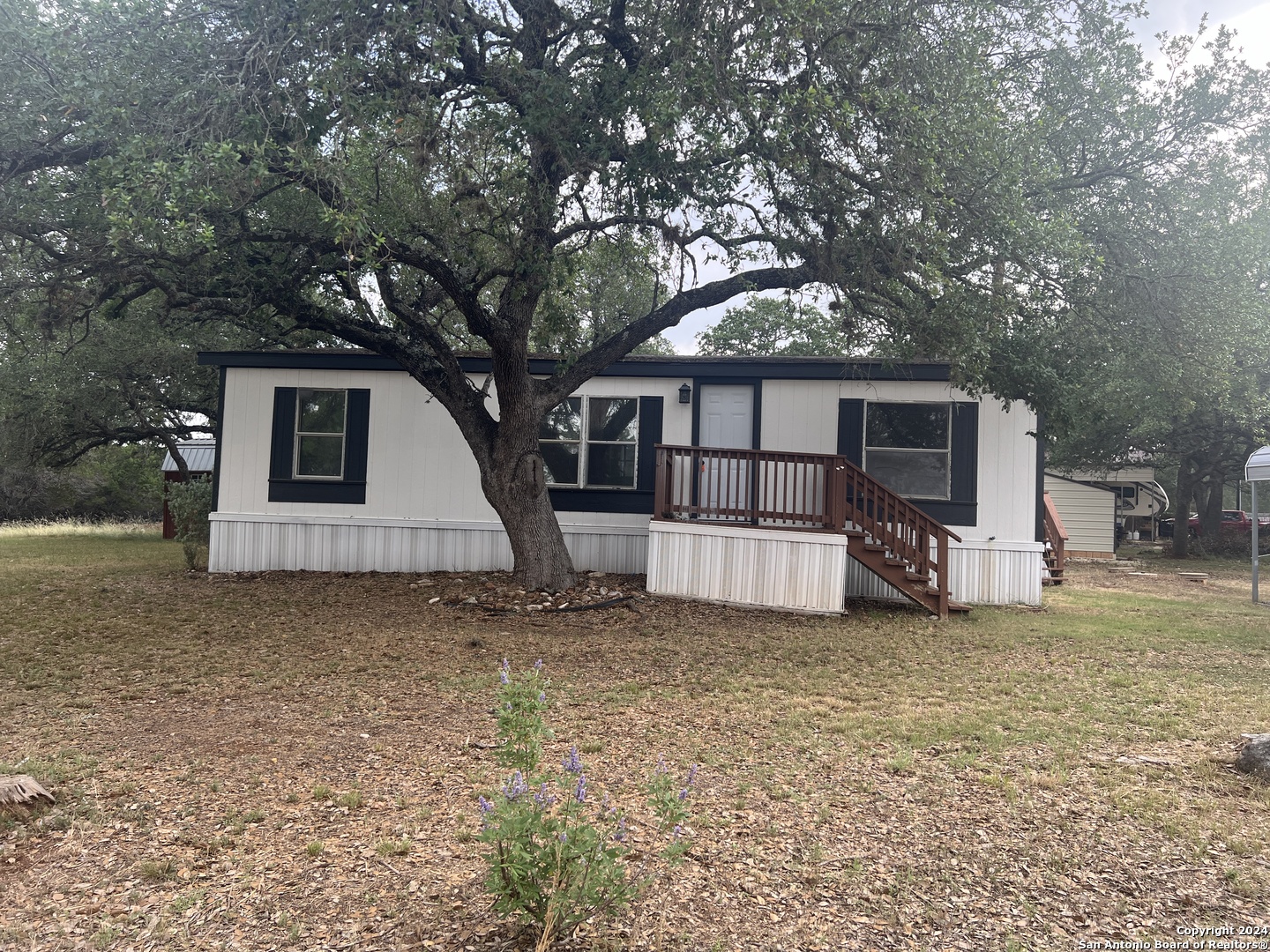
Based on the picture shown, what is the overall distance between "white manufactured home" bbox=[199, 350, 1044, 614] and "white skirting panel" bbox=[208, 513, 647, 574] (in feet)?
0.08

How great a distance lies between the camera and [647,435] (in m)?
11.4

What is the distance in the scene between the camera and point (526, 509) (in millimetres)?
9398

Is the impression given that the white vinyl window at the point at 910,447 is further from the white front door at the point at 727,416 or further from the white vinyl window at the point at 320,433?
the white vinyl window at the point at 320,433

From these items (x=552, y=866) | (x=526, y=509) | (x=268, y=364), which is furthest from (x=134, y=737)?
(x=268, y=364)

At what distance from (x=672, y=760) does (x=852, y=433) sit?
7491mm

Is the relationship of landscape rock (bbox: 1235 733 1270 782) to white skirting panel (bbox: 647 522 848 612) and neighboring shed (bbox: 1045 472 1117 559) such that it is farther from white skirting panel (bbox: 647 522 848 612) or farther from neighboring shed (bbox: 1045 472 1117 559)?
neighboring shed (bbox: 1045 472 1117 559)

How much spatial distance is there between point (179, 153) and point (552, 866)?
623cm

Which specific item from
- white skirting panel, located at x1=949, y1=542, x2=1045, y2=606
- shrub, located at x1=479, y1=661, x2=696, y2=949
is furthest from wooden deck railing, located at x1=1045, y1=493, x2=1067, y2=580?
shrub, located at x1=479, y1=661, x2=696, y2=949

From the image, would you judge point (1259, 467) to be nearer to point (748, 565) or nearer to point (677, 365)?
point (748, 565)

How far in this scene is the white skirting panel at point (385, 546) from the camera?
11.4 meters

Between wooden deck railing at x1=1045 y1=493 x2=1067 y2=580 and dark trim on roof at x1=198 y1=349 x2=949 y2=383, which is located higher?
dark trim on roof at x1=198 y1=349 x2=949 y2=383

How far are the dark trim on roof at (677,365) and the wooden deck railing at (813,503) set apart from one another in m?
1.48

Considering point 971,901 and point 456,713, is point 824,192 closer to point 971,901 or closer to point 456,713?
point 456,713

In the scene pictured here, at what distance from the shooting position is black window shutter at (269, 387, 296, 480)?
11875 millimetres
